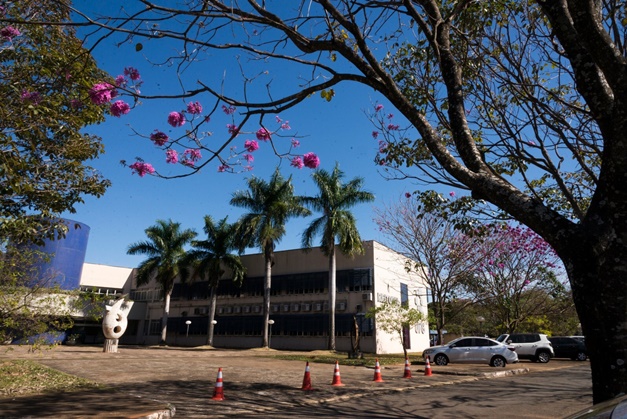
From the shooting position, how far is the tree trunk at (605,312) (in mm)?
3414

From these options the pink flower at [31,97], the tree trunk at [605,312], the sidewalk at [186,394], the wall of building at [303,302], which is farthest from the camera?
the wall of building at [303,302]

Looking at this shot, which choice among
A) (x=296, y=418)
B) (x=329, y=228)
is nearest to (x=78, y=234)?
(x=329, y=228)

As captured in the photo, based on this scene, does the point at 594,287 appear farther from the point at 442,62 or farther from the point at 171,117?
the point at 171,117

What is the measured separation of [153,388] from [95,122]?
21.6ft

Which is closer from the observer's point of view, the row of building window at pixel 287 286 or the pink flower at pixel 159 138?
the pink flower at pixel 159 138

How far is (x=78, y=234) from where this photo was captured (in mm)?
45750

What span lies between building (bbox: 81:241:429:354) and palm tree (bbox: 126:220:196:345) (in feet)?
7.51

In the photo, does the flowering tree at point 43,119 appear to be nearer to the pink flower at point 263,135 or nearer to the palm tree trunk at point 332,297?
the pink flower at point 263,135

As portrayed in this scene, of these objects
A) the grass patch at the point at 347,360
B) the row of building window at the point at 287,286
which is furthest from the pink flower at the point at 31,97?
the row of building window at the point at 287,286

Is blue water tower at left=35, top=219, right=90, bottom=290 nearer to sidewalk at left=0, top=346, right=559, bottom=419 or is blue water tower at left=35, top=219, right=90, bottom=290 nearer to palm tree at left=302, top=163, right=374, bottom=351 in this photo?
palm tree at left=302, top=163, right=374, bottom=351

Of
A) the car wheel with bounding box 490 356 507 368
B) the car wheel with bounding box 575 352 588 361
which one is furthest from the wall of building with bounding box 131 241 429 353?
the car wheel with bounding box 575 352 588 361

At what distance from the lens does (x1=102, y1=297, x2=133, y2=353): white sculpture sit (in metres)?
27.1

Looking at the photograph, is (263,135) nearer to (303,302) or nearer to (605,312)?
(605,312)

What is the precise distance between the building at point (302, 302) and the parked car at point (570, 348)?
10.1m
